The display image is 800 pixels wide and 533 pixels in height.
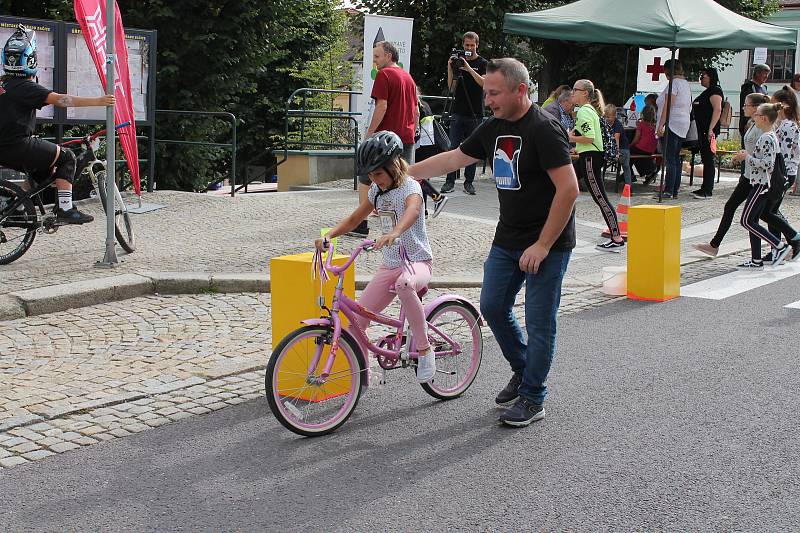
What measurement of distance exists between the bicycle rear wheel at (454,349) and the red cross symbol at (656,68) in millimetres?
14076

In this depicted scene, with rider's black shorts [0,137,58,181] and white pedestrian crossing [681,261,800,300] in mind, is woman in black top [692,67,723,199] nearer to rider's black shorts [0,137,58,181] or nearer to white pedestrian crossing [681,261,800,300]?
white pedestrian crossing [681,261,800,300]

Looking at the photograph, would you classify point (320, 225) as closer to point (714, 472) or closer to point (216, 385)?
point (216, 385)

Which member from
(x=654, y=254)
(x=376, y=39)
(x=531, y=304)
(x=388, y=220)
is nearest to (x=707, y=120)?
(x=376, y=39)

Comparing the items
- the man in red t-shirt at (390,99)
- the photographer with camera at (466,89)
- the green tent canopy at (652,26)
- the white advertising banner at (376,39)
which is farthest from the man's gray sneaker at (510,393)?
the green tent canopy at (652,26)

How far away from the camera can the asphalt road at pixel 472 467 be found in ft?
14.4

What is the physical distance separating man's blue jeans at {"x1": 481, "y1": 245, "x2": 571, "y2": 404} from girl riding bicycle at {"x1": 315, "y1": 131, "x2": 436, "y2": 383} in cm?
37

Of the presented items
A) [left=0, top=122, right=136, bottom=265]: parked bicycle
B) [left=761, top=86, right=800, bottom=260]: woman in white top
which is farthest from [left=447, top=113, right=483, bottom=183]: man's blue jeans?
[left=0, top=122, right=136, bottom=265]: parked bicycle

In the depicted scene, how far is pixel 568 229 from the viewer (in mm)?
5625

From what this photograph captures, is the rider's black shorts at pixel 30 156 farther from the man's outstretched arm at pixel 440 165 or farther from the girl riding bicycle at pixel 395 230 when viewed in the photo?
the man's outstretched arm at pixel 440 165

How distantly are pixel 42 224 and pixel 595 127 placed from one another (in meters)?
5.68

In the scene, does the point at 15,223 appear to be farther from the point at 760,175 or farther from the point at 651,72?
the point at 651,72

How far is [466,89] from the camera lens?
49.0 feet

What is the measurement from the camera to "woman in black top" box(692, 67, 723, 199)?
55.6ft

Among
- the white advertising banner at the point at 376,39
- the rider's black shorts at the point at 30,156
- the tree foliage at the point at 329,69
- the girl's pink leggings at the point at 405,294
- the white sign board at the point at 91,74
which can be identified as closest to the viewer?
the girl's pink leggings at the point at 405,294
